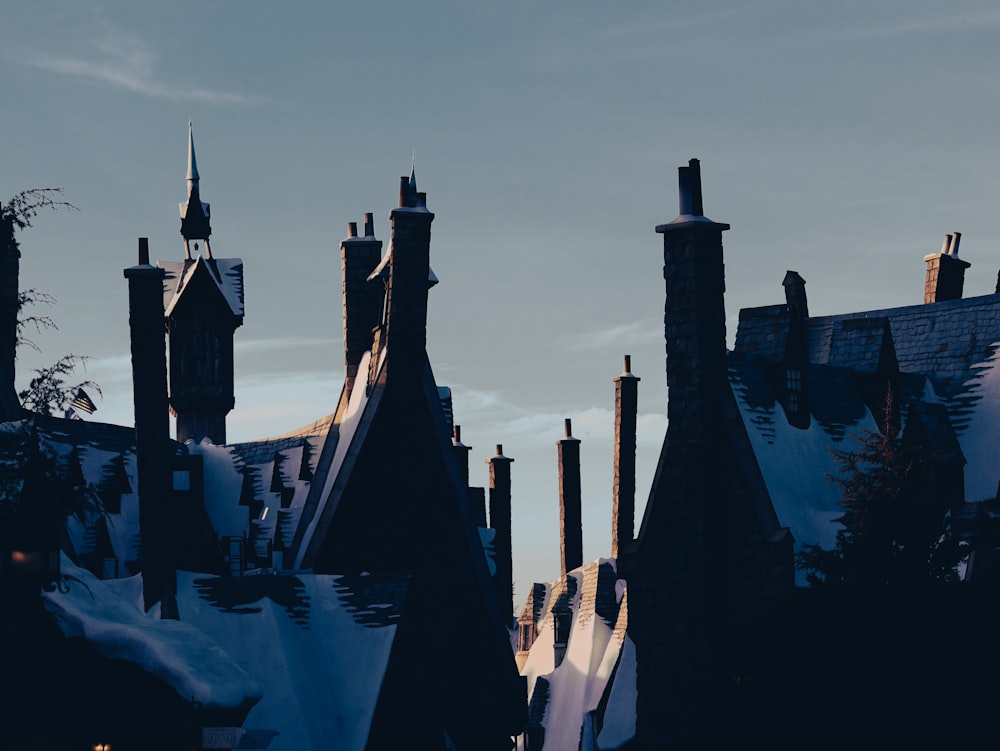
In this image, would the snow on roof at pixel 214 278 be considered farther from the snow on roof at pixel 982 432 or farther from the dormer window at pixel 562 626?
the snow on roof at pixel 982 432

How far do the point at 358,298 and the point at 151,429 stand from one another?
28.9 feet

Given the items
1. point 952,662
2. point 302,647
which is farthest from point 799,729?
point 302,647

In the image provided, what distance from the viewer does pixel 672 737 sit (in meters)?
44.7

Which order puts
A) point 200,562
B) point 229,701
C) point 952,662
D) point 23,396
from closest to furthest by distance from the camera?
point 23,396, point 229,701, point 952,662, point 200,562

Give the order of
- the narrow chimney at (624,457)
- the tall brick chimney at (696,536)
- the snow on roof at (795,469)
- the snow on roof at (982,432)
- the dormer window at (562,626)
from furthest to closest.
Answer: the dormer window at (562,626)
the narrow chimney at (624,457)
the snow on roof at (982,432)
the snow on roof at (795,469)
the tall brick chimney at (696,536)

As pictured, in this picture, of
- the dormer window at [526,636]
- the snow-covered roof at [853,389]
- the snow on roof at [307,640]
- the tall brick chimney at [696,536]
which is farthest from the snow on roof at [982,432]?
the dormer window at [526,636]

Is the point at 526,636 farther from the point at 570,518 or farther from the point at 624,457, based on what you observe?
the point at 624,457

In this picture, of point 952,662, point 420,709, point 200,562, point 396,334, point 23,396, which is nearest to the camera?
point 23,396

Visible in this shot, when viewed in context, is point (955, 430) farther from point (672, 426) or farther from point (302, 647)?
point (302, 647)

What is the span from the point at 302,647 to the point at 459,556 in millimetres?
4622

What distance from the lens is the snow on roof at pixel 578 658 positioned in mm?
64000

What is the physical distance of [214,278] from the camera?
64.7m

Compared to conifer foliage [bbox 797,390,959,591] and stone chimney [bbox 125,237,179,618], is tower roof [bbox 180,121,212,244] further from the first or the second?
conifer foliage [bbox 797,390,959,591]

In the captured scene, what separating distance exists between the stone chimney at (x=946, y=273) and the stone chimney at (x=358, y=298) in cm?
2231
